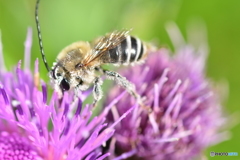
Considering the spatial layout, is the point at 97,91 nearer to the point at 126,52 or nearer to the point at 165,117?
the point at 126,52

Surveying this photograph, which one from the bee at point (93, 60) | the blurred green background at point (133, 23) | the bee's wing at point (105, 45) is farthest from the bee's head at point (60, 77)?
the blurred green background at point (133, 23)

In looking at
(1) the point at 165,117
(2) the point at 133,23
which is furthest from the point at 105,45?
(2) the point at 133,23

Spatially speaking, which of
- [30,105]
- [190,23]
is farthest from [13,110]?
[190,23]

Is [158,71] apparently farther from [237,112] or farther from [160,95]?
[237,112]

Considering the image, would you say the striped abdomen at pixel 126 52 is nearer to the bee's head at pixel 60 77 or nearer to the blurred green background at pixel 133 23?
the bee's head at pixel 60 77

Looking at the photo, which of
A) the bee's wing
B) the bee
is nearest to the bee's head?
the bee

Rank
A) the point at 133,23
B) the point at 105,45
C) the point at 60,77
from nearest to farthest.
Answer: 1. the point at 60,77
2. the point at 105,45
3. the point at 133,23
